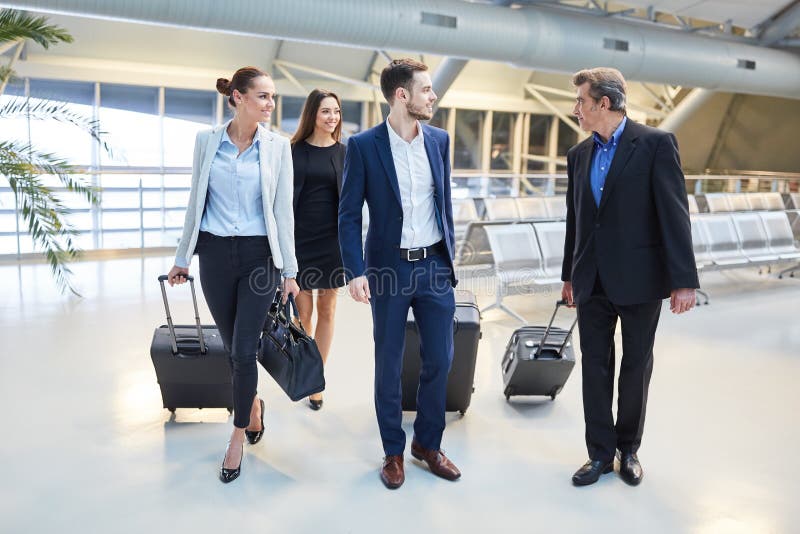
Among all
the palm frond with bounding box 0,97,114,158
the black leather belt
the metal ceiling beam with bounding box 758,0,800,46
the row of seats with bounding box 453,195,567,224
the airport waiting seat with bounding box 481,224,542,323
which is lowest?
the airport waiting seat with bounding box 481,224,542,323

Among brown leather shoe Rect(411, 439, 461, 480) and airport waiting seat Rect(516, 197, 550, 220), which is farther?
airport waiting seat Rect(516, 197, 550, 220)

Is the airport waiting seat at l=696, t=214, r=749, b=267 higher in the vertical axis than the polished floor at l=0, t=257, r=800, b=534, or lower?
higher

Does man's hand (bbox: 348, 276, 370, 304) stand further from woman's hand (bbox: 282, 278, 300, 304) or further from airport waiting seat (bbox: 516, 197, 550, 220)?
airport waiting seat (bbox: 516, 197, 550, 220)

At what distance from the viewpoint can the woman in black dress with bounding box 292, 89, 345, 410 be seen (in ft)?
13.7

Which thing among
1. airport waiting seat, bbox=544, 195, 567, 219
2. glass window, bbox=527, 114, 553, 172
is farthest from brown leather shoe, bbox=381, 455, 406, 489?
glass window, bbox=527, 114, 553, 172

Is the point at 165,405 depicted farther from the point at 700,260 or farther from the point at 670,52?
the point at 670,52

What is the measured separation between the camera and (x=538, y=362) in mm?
4422

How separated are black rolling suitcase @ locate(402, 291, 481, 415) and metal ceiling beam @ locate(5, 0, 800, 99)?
5482 millimetres

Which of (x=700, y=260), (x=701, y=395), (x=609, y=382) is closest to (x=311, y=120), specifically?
(x=609, y=382)

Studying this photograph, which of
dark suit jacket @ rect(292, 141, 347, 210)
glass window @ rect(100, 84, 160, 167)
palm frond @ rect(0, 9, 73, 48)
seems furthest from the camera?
glass window @ rect(100, 84, 160, 167)

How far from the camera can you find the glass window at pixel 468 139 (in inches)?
765

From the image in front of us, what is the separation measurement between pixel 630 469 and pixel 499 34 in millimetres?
8353

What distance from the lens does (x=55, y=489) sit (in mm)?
3355

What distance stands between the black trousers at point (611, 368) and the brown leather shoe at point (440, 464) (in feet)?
2.12
